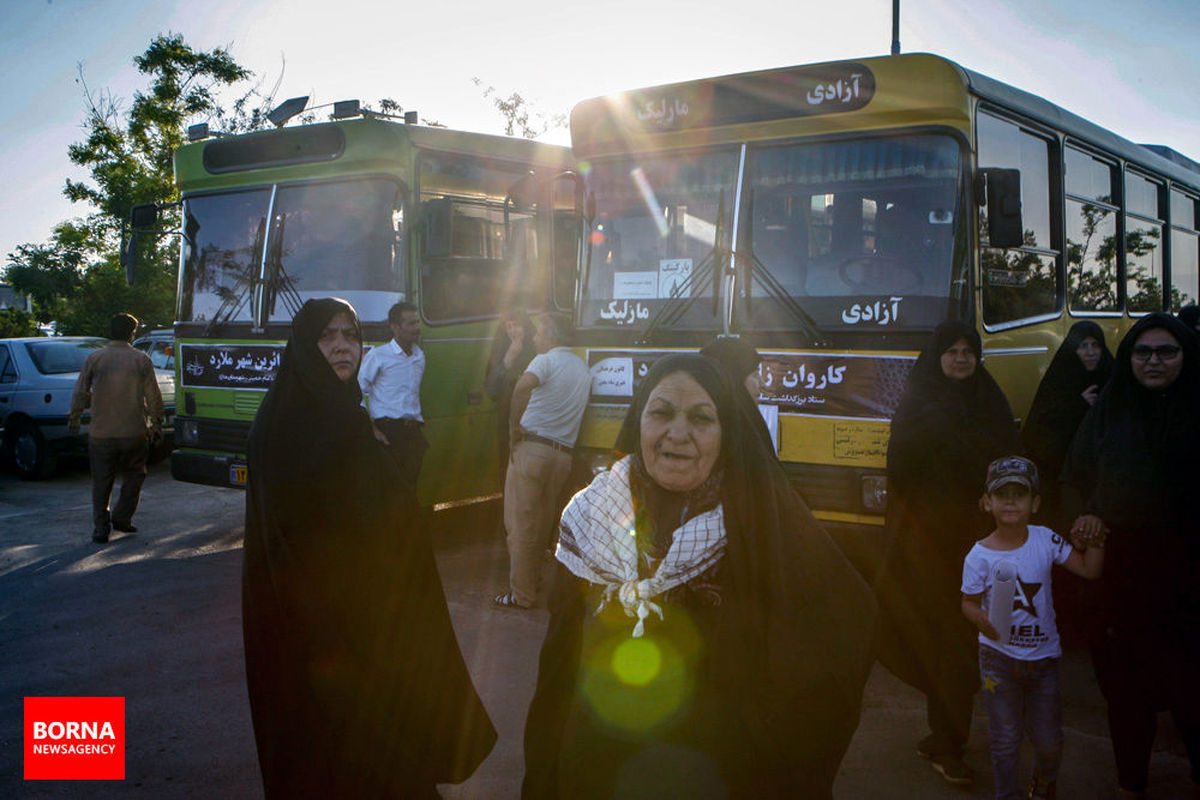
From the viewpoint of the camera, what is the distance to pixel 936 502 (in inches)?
172

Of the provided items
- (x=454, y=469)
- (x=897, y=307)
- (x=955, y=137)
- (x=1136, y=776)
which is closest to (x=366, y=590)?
(x=1136, y=776)

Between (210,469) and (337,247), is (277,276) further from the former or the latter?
(210,469)

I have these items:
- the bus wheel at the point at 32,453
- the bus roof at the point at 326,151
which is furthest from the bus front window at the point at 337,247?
the bus wheel at the point at 32,453

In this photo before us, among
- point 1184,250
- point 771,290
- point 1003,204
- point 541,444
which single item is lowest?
point 541,444

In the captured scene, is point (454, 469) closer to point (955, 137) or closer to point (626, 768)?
point (955, 137)

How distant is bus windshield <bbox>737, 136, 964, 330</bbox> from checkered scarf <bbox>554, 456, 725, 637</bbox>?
3.23m

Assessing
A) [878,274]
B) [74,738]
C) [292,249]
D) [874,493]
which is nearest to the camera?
[74,738]

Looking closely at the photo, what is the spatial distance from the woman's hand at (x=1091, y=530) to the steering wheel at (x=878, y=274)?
181 cm

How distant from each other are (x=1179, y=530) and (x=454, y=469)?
569cm

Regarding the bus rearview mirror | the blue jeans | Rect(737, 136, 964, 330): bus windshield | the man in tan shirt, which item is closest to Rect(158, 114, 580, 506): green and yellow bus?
the man in tan shirt

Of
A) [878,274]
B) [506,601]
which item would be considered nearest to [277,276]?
[506,601]

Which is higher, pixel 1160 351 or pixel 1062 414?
pixel 1160 351

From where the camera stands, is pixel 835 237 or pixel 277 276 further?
pixel 277 276

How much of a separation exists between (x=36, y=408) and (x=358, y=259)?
292 inches
